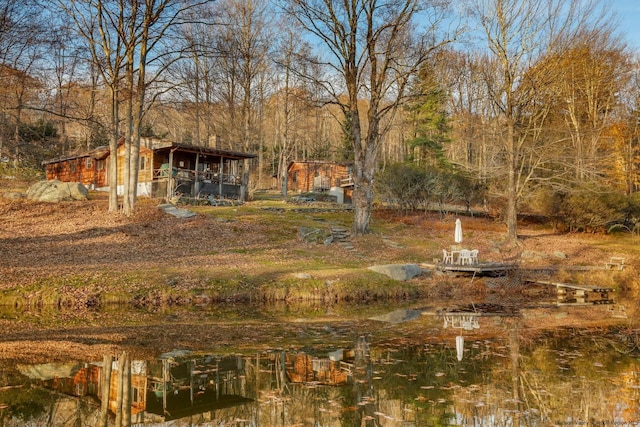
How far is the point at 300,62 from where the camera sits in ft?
87.9

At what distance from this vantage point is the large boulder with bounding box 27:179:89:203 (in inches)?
1200

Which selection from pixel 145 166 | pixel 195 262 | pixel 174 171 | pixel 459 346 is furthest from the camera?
pixel 145 166

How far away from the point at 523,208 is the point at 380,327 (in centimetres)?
2827

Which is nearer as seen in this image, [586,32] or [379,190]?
[586,32]

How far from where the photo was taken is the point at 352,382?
8492 millimetres

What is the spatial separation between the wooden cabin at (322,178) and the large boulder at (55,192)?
2292 centimetres

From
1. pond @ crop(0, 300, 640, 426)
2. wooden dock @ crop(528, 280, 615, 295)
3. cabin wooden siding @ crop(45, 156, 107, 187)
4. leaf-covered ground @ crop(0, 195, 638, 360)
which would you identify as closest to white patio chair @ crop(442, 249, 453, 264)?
leaf-covered ground @ crop(0, 195, 638, 360)

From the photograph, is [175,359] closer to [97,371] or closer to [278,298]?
[97,371]

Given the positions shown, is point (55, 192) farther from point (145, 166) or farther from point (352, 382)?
point (352, 382)

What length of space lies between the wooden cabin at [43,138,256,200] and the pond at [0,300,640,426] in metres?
24.2

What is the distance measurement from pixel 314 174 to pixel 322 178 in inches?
111

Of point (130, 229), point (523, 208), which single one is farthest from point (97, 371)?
point (523, 208)

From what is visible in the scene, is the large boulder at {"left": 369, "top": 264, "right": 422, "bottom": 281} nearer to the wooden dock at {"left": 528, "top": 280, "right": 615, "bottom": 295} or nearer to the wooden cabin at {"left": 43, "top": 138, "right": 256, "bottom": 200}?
the wooden dock at {"left": 528, "top": 280, "right": 615, "bottom": 295}

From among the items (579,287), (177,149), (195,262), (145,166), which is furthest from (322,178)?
(579,287)
